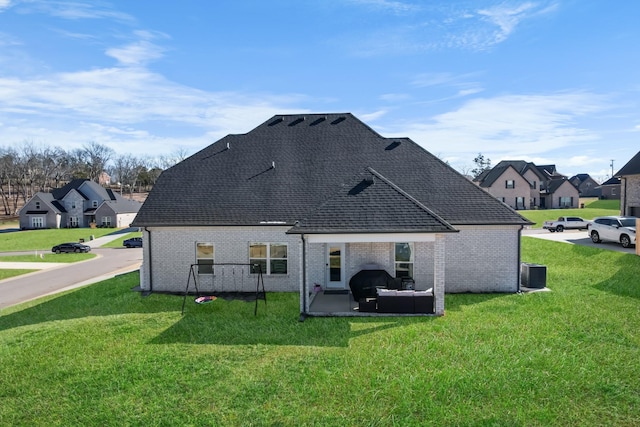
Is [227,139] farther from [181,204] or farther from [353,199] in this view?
[353,199]

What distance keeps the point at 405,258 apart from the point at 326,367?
781cm

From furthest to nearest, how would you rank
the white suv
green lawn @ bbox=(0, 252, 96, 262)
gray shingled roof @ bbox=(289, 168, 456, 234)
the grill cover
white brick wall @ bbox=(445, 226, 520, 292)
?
1. green lawn @ bbox=(0, 252, 96, 262)
2. the white suv
3. white brick wall @ bbox=(445, 226, 520, 292)
4. the grill cover
5. gray shingled roof @ bbox=(289, 168, 456, 234)

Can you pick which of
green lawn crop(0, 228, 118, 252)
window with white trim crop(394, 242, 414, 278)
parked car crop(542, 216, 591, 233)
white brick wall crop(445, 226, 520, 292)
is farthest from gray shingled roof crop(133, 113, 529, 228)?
green lawn crop(0, 228, 118, 252)

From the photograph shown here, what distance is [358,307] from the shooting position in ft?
43.7

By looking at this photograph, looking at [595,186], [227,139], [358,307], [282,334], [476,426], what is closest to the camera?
[476,426]

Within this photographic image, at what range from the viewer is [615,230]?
946 inches

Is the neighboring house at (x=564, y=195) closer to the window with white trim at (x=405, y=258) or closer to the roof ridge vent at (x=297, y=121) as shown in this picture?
the roof ridge vent at (x=297, y=121)

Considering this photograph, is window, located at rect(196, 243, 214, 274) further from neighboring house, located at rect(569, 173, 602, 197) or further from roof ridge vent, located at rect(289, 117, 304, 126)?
neighboring house, located at rect(569, 173, 602, 197)

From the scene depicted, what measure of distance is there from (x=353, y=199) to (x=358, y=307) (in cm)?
379

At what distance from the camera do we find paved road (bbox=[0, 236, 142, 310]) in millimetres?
19695

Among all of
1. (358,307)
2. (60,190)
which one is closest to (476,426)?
(358,307)

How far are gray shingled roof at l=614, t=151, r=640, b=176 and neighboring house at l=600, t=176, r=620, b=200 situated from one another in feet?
211

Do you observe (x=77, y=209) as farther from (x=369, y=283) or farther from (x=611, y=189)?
(x=611, y=189)

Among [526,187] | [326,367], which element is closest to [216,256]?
[326,367]
